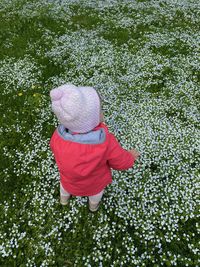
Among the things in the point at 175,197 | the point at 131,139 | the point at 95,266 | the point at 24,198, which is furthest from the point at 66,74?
the point at 95,266

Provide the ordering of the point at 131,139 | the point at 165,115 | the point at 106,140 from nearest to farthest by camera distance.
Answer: the point at 106,140 < the point at 131,139 < the point at 165,115

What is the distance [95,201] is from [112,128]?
2.50 m

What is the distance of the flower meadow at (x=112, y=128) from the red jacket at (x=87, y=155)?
1424mm

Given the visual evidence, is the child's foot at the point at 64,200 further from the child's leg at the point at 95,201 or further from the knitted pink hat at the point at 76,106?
the knitted pink hat at the point at 76,106

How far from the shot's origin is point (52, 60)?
32.6 ft

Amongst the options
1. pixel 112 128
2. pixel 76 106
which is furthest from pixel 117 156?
pixel 112 128

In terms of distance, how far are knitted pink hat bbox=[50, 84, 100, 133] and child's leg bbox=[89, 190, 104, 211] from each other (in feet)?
6.26

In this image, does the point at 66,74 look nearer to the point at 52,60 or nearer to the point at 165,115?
the point at 52,60

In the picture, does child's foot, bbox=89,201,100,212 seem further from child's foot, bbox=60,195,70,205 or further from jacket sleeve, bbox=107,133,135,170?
jacket sleeve, bbox=107,133,135,170

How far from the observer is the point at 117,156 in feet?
15.1

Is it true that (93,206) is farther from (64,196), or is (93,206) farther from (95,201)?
(64,196)

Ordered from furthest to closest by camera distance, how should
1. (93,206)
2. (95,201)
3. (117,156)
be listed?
(93,206)
(95,201)
(117,156)

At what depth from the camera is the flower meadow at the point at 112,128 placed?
5508 mm

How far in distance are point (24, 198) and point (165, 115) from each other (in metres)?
4.43
